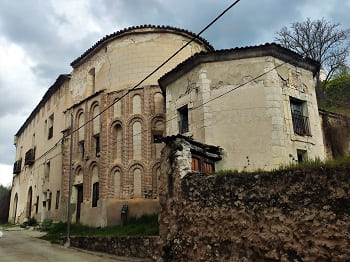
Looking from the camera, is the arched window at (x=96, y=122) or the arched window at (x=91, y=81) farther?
the arched window at (x=91, y=81)

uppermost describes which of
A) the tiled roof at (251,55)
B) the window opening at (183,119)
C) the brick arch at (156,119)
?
the tiled roof at (251,55)

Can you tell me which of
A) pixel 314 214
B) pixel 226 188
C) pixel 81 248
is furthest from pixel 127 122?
pixel 314 214

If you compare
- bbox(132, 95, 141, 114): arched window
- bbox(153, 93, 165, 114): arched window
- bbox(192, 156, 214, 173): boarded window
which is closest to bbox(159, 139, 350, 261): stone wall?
bbox(192, 156, 214, 173): boarded window

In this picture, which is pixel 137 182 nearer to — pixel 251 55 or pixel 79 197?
pixel 79 197

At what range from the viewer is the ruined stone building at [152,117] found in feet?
43.6

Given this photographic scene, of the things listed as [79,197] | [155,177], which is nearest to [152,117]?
[155,177]

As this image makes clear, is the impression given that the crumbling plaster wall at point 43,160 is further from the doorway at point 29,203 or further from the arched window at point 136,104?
the arched window at point 136,104

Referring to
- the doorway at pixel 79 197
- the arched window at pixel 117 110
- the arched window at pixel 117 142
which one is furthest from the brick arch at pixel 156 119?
the doorway at pixel 79 197

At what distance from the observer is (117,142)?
1944 cm

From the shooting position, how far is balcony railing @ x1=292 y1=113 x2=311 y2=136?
1402 cm

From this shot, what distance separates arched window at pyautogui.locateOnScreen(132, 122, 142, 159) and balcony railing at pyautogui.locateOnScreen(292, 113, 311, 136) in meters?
8.51

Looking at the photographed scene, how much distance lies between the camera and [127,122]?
19203mm

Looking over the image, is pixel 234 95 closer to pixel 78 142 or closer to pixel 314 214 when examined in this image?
pixel 314 214

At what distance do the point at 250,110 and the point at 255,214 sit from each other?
6548 mm
